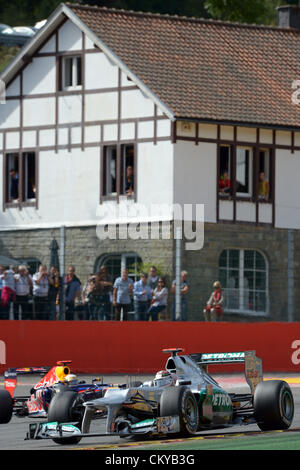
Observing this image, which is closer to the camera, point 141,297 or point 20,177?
point 141,297

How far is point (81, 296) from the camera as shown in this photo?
2861cm

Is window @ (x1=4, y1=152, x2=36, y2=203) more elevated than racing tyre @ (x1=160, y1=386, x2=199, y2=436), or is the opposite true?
window @ (x1=4, y1=152, x2=36, y2=203)

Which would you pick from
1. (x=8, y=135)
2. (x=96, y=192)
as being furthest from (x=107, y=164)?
(x=8, y=135)

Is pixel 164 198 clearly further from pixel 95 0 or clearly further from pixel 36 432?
pixel 95 0

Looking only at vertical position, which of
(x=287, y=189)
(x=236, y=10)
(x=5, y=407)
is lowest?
(x=5, y=407)

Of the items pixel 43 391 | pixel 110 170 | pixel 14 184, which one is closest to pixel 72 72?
pixel 110 170

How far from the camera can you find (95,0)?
213 feet

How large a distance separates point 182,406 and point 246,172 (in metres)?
23.5

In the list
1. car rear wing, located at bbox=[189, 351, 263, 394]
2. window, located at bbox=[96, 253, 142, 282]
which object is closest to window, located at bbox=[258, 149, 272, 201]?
window, located at bbox=[96, 253, 142, 282]

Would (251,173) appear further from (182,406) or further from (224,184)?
(182,406)

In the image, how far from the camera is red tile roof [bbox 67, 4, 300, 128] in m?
36.1

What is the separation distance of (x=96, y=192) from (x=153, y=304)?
27.5 feet

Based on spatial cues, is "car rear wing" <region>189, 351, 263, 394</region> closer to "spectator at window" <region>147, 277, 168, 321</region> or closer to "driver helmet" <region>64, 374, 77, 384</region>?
"driver helmet" <region>64, 374, 77, 384</region>
